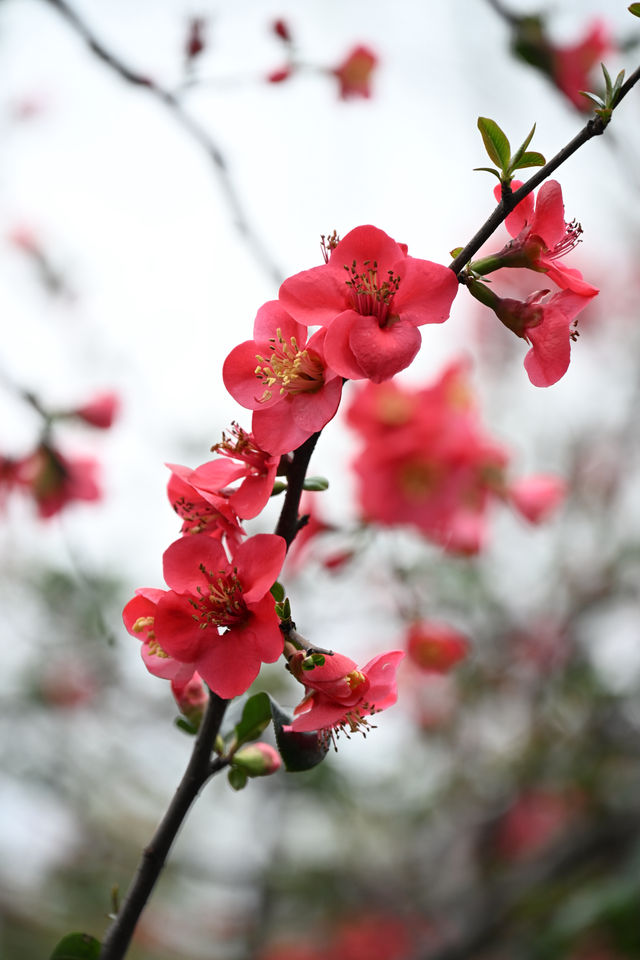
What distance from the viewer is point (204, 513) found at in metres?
0.57

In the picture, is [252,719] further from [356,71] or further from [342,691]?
[356,71]

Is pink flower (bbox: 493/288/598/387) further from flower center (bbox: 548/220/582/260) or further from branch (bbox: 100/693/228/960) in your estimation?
branch (bbox: 100/693/228/960)

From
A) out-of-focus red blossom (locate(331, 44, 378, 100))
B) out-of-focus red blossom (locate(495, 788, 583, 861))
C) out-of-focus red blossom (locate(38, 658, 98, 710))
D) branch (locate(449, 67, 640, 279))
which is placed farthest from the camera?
out-of-focus red blossom (locate(38, 658, 98, 710))

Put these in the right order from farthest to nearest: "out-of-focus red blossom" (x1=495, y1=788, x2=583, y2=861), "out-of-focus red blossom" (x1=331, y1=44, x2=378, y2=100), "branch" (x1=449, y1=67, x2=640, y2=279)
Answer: "out-of-focus red blossom" (x1=495, y1=788, x2=583, y2=861) < "out-of-focus red blossom" (x1=331, y1=44, x2=378, y2=100) < "branch" (x1=449, y1=67, x2=640, y2=279)

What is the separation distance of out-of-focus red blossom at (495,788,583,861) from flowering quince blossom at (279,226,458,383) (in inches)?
102

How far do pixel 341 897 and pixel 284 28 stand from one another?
287 cm

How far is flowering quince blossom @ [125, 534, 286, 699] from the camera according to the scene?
0.49 meters

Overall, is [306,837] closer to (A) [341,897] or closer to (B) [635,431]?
(A) [341,897]

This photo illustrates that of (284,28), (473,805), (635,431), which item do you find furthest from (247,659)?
(635,431)

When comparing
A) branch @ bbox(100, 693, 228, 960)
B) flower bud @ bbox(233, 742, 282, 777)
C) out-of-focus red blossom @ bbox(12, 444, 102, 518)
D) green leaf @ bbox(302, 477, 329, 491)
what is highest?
out-of-focus red blossom @ bbox(12, 444, 102, 518)

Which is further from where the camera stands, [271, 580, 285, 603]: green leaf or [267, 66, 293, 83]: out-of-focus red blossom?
[267, 66, 293, 83]: out-of-focus red blossom

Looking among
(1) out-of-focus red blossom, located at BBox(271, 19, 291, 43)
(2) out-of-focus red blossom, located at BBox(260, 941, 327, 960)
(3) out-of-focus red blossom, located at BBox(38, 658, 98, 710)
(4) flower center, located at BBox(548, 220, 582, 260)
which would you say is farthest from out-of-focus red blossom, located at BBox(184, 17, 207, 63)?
(2) out-of-focus red blossom, located at BBox(260, 941, 327, 960)

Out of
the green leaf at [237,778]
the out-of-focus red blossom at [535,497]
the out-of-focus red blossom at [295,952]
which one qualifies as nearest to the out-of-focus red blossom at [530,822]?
the out-of-focus red blossom at [295,952]

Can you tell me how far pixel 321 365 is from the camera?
1.80ft
